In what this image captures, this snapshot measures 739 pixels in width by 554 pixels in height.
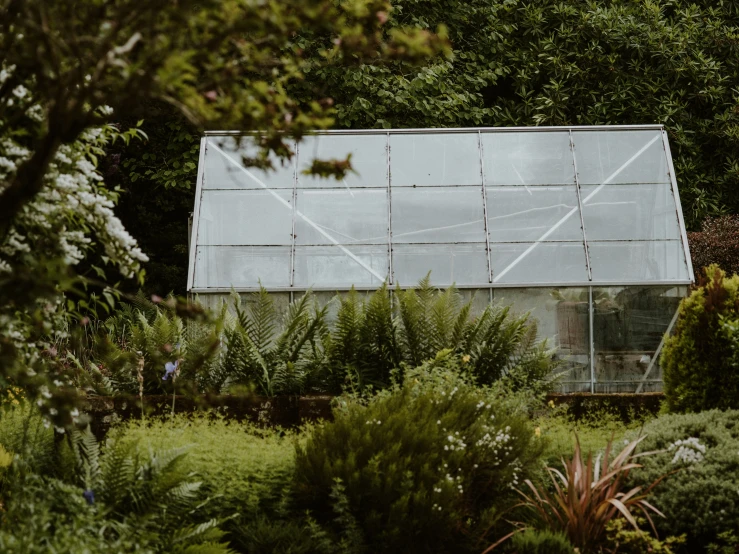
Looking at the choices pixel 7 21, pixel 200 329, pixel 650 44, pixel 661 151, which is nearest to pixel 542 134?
pixel 661 151

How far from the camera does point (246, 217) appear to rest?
10297 millimetres

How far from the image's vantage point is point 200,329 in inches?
333

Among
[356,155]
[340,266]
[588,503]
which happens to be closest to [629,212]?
[356,155]

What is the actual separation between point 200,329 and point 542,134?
5.15m

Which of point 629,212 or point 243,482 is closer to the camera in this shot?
point 243,482

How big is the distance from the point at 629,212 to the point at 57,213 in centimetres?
788

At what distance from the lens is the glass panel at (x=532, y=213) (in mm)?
10133

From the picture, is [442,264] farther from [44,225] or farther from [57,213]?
[44,225]

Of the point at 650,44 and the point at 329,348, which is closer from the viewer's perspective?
the point at 329,348

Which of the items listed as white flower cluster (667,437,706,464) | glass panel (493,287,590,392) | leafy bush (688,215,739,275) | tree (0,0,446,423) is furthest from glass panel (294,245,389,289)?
tree (0,0,446,423)

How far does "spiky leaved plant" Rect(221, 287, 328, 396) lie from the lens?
7.52m

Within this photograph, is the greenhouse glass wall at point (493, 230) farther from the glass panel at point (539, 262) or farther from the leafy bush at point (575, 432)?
the leafy bush at point (575, 432)

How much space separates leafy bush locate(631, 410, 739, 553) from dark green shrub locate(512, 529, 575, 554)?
0.80m

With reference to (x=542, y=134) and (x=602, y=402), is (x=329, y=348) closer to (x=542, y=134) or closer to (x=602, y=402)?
(x=602, y=402)
